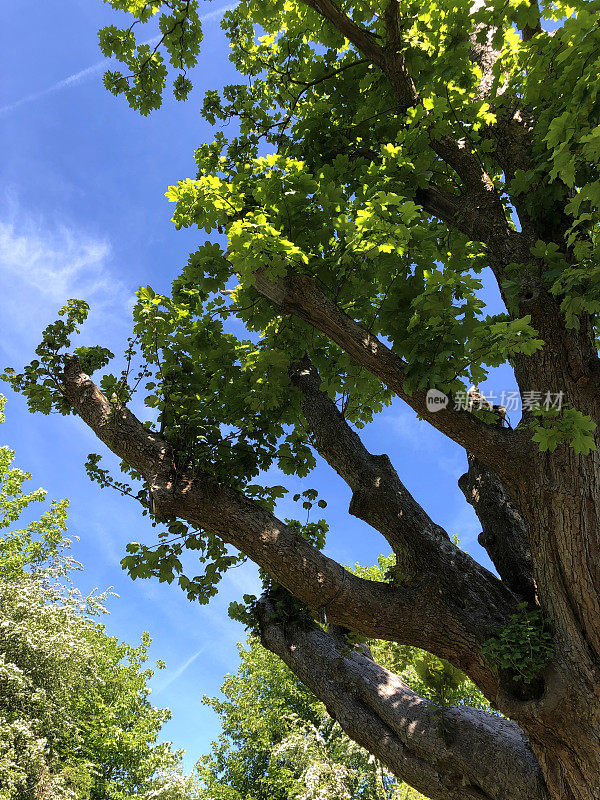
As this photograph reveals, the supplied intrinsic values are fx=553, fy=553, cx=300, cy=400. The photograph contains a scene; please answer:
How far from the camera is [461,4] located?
15.9ft

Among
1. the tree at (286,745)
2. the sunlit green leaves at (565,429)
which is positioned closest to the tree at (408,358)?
the sunlit green leaves at (565,429)

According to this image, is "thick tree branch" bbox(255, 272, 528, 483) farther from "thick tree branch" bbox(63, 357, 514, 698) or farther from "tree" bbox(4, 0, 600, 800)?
"thick tree branch" bbox(63, 357, 514, 698)

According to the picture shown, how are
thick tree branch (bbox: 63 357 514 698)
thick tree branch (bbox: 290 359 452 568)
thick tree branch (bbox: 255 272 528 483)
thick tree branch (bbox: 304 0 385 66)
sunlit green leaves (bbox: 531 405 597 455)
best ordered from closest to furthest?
sunlit green leaves (bbox: 531 405 597 455), thick tree branch (bbox: 255 272 528 483), thick tree branch (bbox: 63 357 514 698), thick tree branch (bbox: 304 0 385 66), thick tree branch (bbox: 290 359 452 568)

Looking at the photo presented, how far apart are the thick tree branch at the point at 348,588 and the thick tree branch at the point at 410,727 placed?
25.2 inches

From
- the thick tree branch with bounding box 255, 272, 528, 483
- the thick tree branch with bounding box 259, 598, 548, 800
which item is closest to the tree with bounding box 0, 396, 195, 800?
the thick tree branch with bounding box 259, 598, 548, 800

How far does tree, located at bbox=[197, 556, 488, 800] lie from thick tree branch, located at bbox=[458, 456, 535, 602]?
5.62 metres

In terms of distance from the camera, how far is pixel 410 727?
5.89 meters

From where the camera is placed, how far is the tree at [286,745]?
14.2 meters

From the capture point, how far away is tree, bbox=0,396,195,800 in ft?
41.5

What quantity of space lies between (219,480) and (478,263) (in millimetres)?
3769

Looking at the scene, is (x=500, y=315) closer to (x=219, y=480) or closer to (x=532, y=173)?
(x=532, y=173)

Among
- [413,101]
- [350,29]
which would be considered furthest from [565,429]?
[350,29]

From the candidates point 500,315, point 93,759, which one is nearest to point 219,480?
point 500,315

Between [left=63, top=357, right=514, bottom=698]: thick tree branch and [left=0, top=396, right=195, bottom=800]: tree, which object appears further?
[left=0, top=396, right=195, bottom=800]: tree
